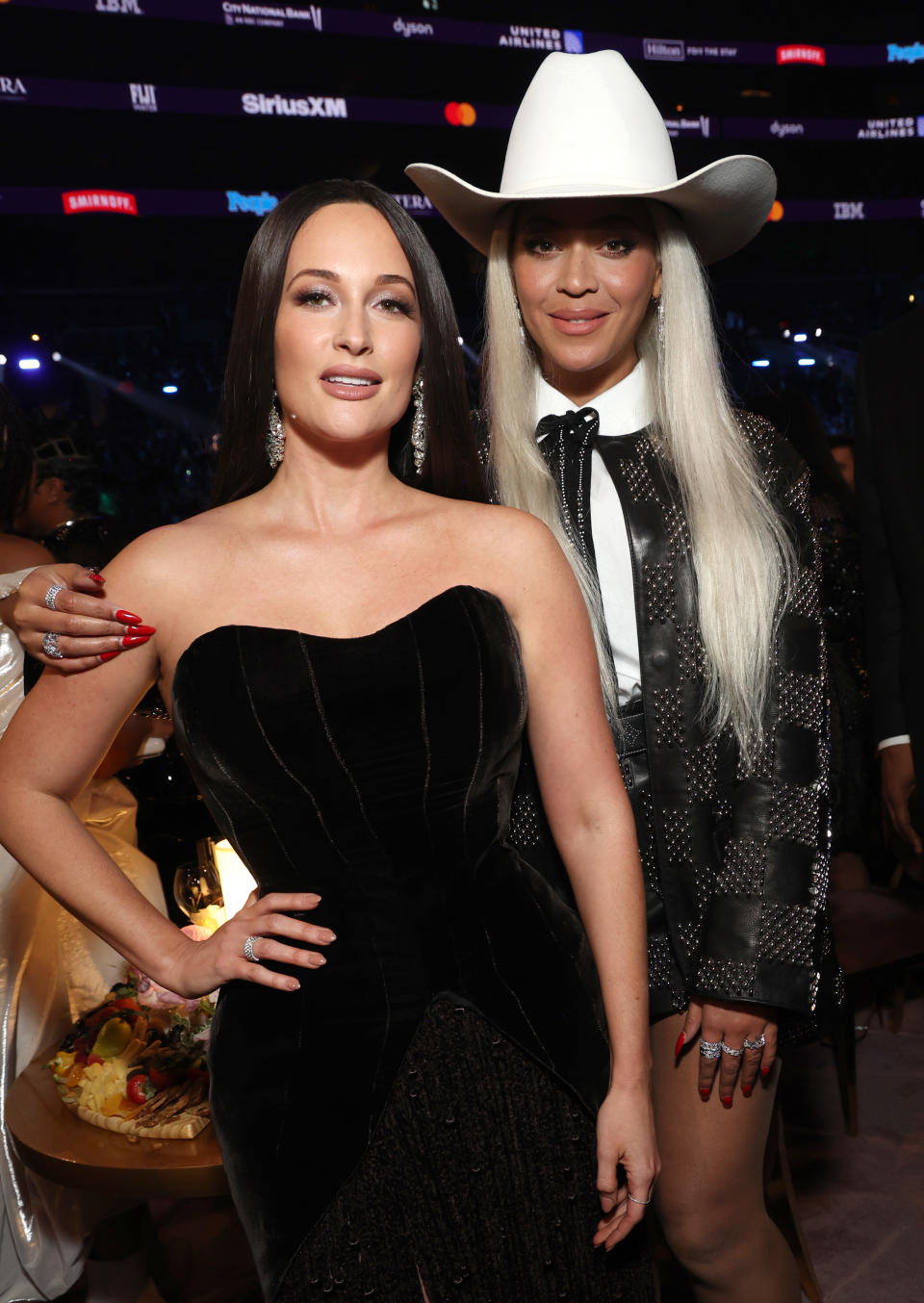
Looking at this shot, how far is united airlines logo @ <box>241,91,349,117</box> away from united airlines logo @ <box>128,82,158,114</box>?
528mm

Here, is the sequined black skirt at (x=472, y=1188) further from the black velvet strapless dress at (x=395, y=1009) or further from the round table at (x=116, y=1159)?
the round table at (x=116, y=1159)

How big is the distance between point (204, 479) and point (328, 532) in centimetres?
502

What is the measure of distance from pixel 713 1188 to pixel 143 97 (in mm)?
6816

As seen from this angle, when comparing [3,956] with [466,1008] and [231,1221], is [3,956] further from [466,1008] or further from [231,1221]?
[466,1008]

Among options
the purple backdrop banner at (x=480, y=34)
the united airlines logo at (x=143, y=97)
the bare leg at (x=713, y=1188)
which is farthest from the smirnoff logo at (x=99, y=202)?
the bare leg at (x=713, y=1188)

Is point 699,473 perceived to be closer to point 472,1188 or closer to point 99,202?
point 472,1188

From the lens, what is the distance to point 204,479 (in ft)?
20.6

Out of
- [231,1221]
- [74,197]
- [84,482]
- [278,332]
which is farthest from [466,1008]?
[74,197]

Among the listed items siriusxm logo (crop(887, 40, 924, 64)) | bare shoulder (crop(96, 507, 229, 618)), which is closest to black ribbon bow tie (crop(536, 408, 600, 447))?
bare shoulder (crop(96, 507, 229, 618))

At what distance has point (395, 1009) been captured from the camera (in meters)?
1.35

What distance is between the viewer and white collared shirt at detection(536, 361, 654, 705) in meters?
1.81

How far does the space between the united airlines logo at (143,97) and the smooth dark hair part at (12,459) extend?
489 centimetres

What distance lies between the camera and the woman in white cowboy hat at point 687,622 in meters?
1.74

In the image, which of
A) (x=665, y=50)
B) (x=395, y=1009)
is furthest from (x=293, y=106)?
(x=395, y=1009)
